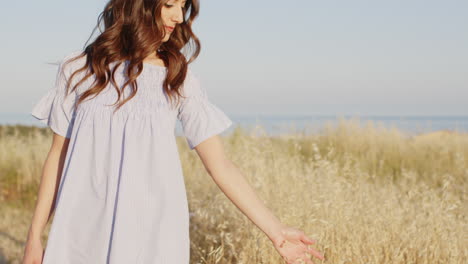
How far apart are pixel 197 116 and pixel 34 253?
73 centimetres

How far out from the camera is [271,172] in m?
5.41

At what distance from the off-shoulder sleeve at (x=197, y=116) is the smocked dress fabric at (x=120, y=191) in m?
0.11

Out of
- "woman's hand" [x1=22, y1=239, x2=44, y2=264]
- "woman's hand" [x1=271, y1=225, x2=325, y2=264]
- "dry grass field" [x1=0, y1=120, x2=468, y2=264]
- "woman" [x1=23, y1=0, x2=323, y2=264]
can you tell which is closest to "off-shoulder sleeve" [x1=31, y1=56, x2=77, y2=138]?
"woman" [x1=23, y1=0, x2=323, y2=264]

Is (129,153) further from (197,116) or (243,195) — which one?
(243,195)

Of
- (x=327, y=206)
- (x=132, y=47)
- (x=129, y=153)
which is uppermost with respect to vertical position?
(x=132, y=47)

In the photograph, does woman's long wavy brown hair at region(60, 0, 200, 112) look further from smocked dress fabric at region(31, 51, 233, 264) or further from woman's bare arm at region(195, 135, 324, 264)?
woman's bare arm at region(195, 135, 324, 264)

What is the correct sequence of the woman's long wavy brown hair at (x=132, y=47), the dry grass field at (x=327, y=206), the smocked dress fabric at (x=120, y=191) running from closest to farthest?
Result: the smocked dress fabric at (x=120, y=191)
the woman's long wavy brown hair at (x=132, y=47)
the dry grass field at (x=327, y=206)

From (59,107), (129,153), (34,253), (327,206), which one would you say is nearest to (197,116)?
(129,153)

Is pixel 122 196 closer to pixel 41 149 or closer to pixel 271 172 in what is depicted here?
pixel 271 172

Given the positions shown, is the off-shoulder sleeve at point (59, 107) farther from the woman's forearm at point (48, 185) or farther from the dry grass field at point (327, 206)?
the dry grass field at point (327, 206)

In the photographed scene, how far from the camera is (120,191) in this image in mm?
2012

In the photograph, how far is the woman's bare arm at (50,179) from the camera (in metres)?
2.13

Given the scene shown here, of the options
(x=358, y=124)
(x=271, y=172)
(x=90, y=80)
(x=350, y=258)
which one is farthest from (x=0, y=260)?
(x=358, y=124)

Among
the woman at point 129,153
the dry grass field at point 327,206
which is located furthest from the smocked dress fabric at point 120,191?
the dry grass field at point 327,206
